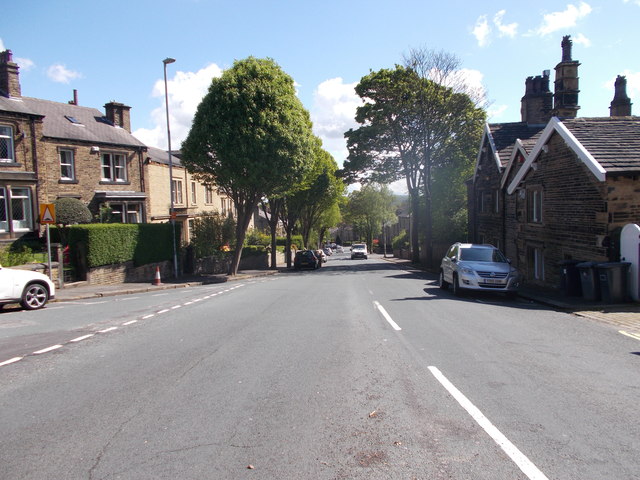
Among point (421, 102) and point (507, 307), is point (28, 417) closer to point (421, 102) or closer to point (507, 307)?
point (507, 307)

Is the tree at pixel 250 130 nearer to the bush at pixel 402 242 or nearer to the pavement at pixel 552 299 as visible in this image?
the pavement at pixel 552 299

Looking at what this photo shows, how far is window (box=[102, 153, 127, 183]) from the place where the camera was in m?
29.9

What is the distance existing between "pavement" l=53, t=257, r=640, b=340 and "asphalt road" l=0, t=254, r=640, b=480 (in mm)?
1004

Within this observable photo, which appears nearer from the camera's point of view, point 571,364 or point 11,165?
point 571,364

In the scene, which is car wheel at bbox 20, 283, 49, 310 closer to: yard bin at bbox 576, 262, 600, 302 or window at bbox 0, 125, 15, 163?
window at bbox 0, 125, 15, 163

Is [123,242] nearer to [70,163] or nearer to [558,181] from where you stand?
[70,163]

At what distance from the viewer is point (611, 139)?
1612cm

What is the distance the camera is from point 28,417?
5039mm

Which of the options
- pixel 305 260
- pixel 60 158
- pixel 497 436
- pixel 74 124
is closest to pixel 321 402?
pixel 497 436

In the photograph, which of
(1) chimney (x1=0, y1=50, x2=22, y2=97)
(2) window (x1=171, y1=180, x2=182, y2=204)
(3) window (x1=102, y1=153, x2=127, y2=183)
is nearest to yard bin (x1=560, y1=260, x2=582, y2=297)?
(3) window (x1=102, y1=153, x2=127, y2=183)

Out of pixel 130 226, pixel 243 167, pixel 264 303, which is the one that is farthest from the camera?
pixel 243 167

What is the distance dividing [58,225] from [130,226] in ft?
13.3

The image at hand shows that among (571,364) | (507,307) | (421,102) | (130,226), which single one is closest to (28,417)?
(571,364)

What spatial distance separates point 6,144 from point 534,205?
24.6 metres
